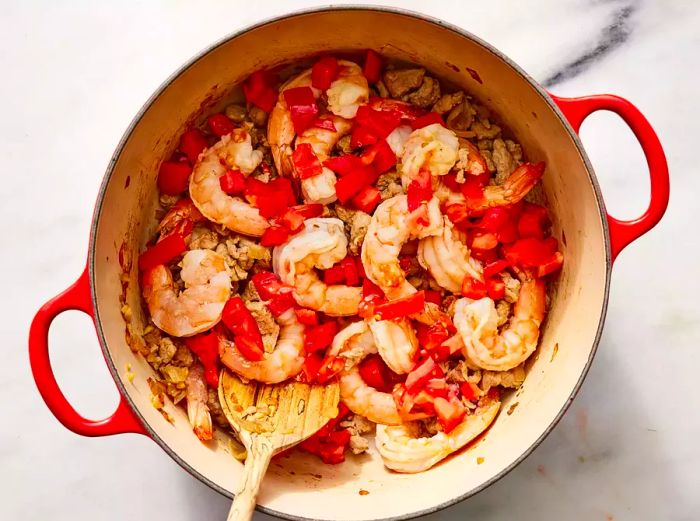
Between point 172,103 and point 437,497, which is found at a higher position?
point 172,103

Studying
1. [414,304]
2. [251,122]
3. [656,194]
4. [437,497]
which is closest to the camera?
[656,194]

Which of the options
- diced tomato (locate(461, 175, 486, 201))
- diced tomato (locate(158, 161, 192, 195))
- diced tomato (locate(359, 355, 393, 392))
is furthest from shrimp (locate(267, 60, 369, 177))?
diced tomato (locate(359, 355, 393, 392))

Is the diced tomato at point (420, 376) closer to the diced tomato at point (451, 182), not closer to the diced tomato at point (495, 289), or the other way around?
the diced tomato at point (495, 289)

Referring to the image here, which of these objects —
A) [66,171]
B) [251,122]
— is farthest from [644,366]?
[66,171]

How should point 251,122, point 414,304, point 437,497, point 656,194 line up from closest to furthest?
point 656,194, point 437,497, point 414,304, point 251,122

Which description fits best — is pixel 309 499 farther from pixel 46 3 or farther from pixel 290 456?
pixel 46 3

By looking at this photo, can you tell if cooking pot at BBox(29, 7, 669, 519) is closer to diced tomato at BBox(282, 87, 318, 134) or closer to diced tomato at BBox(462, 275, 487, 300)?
diced tomato at BBox(282, 87, 318, 134)

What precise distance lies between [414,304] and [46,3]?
4.45ft

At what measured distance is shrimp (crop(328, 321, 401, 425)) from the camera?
85.4 inches

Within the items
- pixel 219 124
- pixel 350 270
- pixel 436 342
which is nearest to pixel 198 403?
pixel 350 270

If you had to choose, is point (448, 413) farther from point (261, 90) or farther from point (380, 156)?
point (261, 90)

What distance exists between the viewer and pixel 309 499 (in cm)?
204

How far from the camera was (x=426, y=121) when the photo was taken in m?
2.18

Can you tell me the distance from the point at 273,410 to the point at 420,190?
686mm
